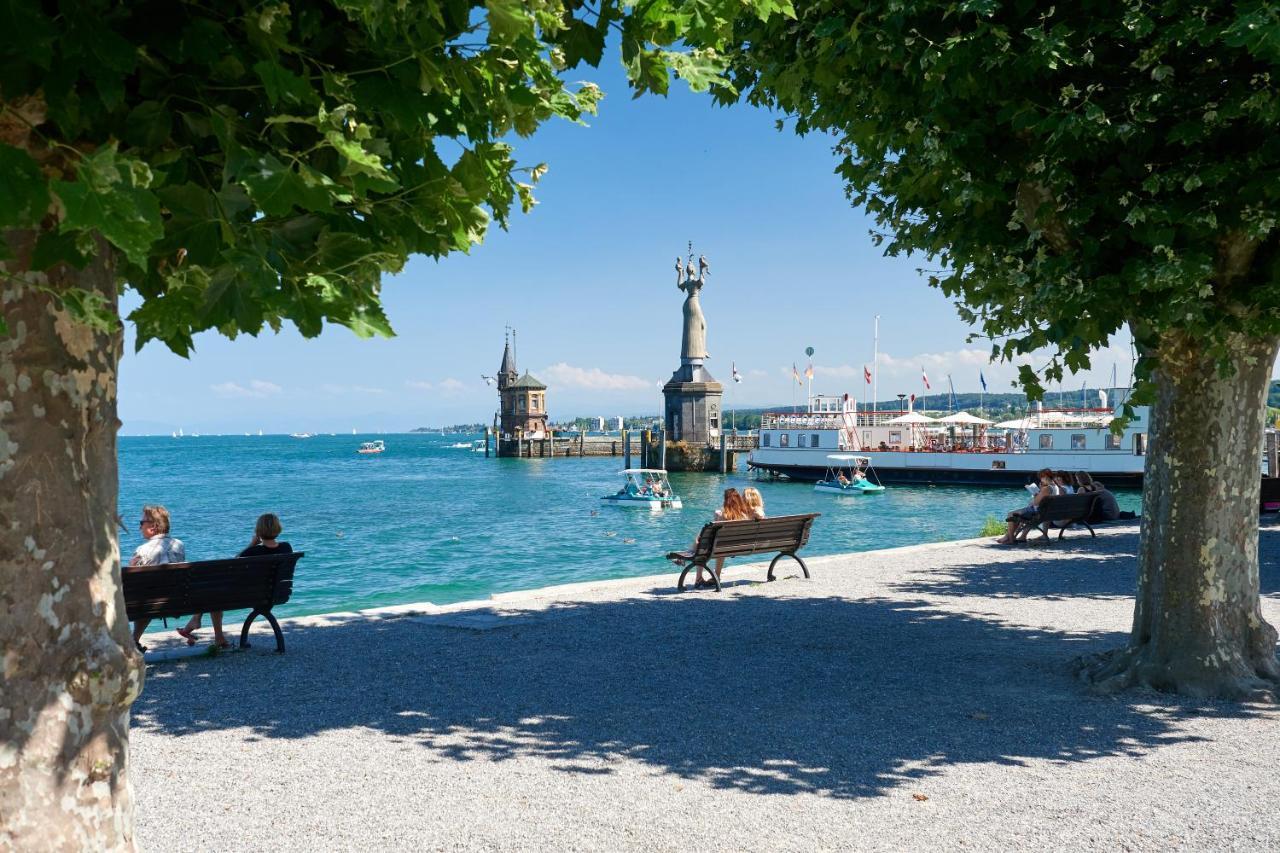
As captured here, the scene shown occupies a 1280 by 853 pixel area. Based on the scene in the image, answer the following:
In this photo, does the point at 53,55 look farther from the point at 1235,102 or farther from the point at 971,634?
the point at 971,634

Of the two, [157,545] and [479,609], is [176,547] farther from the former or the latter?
[479,609]

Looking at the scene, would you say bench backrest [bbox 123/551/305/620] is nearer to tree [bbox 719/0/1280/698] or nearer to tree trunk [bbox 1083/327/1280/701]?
tree [bbox 719/0/1280/698]

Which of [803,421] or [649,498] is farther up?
[803,421]

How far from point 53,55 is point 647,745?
517 centimetres

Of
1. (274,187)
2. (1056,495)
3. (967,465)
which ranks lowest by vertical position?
(967,465)

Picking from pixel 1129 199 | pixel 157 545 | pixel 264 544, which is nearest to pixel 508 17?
pixel 1129 199

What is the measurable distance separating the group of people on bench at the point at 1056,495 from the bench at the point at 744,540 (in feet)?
17.2

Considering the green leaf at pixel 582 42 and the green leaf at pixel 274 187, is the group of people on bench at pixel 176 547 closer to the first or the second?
the green leaf at pixel 582 42

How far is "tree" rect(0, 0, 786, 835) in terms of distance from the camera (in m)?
2.39

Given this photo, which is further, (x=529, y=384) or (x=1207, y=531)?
(x=529, y=384)

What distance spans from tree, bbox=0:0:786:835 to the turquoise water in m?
17.5

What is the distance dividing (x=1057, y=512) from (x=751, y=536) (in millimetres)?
7071

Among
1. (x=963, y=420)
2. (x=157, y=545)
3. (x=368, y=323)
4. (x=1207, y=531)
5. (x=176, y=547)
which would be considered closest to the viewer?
(x=368, y=323)

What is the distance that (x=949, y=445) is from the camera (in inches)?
2709
